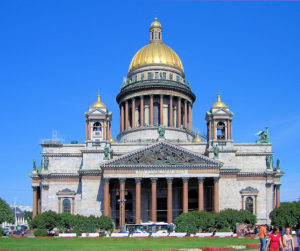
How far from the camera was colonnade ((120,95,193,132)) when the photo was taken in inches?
4045

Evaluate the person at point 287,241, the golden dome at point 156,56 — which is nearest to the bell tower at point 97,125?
the golden dome at point 156,56

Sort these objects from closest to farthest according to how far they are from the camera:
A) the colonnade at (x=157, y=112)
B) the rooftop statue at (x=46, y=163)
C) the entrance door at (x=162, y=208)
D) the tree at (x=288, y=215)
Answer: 1. the tree at (x=288, y=215)
2. the entrance door at (x=162, y=208)
3. the rooftop statue at (x=46, y=163)
4. the colonnade at (x=157, y=112)

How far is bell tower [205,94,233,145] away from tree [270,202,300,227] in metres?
17.3

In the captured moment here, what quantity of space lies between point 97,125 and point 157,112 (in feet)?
60.0

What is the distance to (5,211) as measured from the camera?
10681cm

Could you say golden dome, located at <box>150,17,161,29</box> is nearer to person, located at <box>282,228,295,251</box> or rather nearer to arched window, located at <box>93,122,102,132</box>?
arched window, located at <box>93,122,102,132</box>

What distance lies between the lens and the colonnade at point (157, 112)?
103 metres

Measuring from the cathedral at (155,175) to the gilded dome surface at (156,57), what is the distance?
19798mm

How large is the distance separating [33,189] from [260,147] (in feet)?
148

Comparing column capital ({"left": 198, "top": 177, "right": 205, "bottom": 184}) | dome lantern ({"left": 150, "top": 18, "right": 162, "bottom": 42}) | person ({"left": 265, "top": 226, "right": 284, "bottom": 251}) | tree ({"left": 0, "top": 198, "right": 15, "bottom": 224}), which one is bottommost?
tree ({"left": 0, "top": 198, "right": 15, "bottom": 224})

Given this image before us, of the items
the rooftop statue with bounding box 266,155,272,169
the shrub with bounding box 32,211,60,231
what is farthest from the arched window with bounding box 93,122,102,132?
the rooftop statue with bounding box 266,155,272,169

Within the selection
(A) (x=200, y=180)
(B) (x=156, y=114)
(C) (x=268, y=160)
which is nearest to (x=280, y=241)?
(A) (x=200, y=180)

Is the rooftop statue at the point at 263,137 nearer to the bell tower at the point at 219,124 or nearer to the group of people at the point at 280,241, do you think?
the bell tower at the point at 219,124

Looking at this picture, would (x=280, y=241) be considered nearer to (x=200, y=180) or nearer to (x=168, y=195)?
(x=200, y=180)
